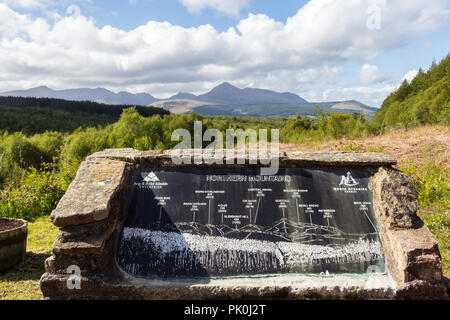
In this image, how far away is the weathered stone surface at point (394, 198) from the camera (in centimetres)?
324

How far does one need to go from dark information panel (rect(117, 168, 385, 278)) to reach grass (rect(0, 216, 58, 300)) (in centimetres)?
134

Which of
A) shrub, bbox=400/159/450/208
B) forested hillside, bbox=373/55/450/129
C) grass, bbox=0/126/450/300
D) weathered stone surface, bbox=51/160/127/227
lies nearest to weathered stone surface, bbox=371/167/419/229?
grass, bbox=0/126/450/300

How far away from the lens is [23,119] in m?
47.5

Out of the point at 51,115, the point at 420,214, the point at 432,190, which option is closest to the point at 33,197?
the point at 420,214

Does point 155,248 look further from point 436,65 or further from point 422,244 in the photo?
point 436,65

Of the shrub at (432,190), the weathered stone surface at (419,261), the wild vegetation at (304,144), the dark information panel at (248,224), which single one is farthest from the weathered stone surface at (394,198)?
the shrub at (432,190)

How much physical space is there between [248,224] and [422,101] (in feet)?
90.9

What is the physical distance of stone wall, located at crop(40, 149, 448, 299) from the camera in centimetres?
288

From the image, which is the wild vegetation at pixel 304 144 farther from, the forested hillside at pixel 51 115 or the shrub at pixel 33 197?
the forested hillside at pixel 51 115

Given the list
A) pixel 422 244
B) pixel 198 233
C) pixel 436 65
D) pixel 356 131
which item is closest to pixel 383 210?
pixel 422 244

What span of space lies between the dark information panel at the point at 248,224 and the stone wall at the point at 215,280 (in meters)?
0.13

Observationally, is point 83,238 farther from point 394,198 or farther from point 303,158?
point 394,198

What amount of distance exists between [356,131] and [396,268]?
47.4ft

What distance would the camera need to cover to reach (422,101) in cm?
2570
